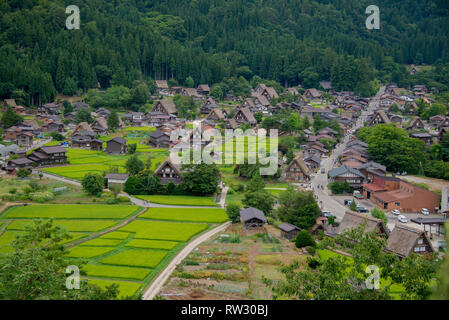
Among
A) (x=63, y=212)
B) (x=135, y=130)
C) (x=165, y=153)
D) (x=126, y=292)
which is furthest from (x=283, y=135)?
(x=126, y=292)

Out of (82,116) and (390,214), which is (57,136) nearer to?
(82,116)

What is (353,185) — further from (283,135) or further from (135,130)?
(135,130)

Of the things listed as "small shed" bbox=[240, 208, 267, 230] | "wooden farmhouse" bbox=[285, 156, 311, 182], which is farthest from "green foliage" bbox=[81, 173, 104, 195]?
"wooden farmhouse" bbox=[285, 156, 311, 182]

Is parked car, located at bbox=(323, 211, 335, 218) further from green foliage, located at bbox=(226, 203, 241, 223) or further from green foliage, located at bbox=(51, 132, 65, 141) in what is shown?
green foliage, located at bbox=(51, 132, 65, 141)

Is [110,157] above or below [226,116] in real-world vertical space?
below

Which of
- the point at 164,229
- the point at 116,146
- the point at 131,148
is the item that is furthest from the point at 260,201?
the point at 116,146

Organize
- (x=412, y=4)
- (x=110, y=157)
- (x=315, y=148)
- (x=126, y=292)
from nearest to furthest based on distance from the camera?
1. (x=126, y=292)
2. (x=110, y=157)
3. (x=315, y=148)
4. (x=412, y=4)
